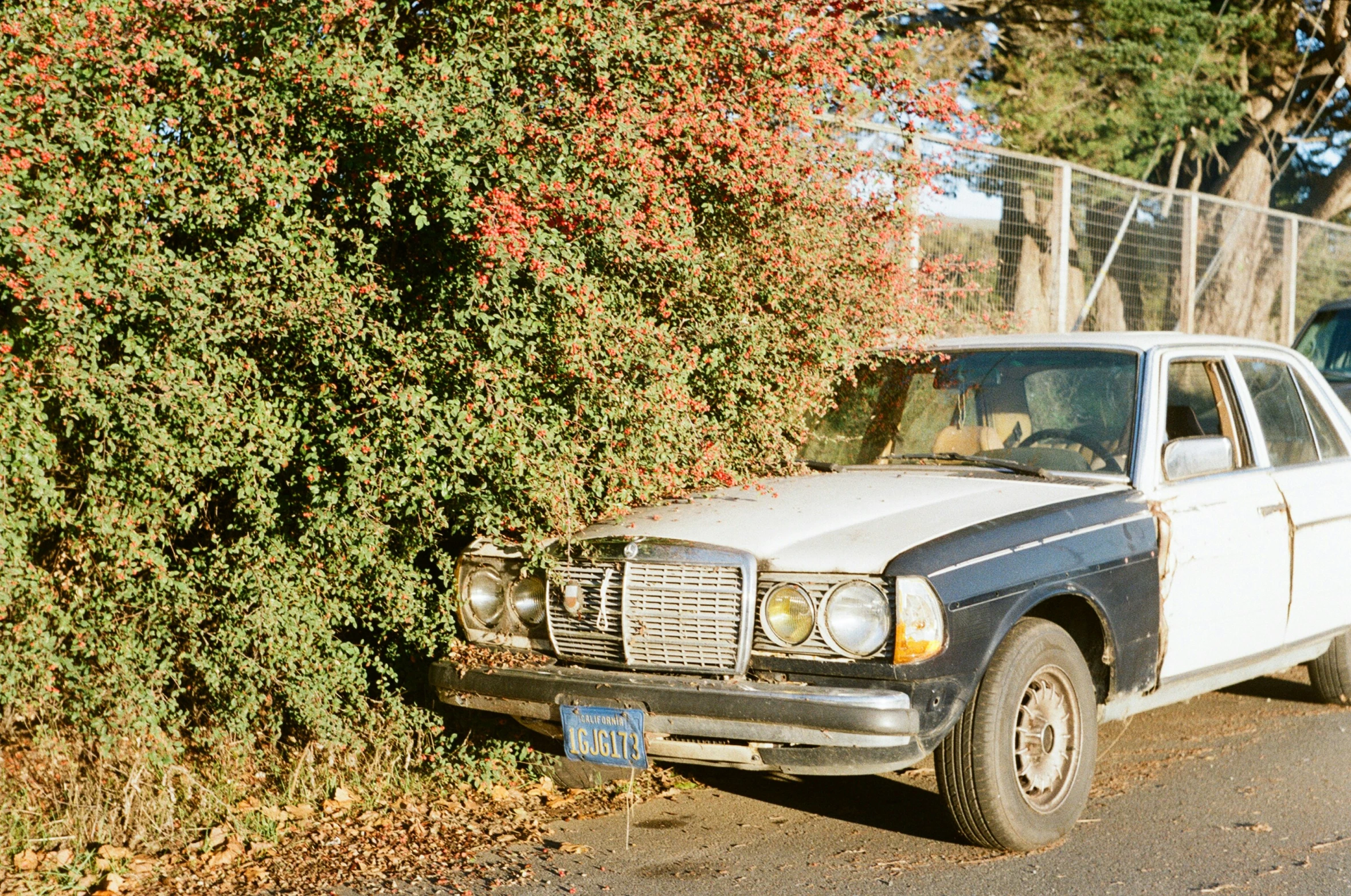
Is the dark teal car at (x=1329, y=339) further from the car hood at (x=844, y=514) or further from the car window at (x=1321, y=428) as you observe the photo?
the car hood at (x=844, y=514)

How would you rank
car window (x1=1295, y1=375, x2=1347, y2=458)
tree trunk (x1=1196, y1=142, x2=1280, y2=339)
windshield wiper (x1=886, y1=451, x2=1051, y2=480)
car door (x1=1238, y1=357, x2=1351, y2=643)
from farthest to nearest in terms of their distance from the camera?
tree trunk (x1=1196, y1=142, x2=1280, y2=339)
car window (x1=1295, y1=375, x2=1347, y2=458)
car door (x1=1238, y1=357, x2=1351, y2=643)
windshield wiper (x1=886, y1=451, x2=1051, y2=480)

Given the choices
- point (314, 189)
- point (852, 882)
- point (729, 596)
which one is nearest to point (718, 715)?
point (729, 596)

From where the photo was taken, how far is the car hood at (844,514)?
4.28 metres

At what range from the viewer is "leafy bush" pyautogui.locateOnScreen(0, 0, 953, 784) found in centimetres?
432

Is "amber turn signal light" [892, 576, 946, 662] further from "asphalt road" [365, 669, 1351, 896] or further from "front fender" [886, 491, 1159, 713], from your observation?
"asphalt road" [365, 669, 1351, 896]

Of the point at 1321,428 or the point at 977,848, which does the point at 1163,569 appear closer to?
the point at 977,848

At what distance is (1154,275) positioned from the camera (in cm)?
1251

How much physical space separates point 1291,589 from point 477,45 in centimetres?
388

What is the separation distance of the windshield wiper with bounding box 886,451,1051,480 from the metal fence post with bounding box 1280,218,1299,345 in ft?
36.5

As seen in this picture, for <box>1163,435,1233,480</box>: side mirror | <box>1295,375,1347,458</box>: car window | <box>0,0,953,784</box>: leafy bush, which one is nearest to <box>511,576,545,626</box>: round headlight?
<box>0,0,953,784</box>: leafy bush

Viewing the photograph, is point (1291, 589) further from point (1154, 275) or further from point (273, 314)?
point (1154, 275)

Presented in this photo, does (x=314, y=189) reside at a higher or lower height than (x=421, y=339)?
higher

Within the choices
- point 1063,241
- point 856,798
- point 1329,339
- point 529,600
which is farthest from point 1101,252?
point 529,600

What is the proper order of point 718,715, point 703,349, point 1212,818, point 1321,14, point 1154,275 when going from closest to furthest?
point 718,715
point 1212,818
point 703,349
point 1154,275
point 1321,14
